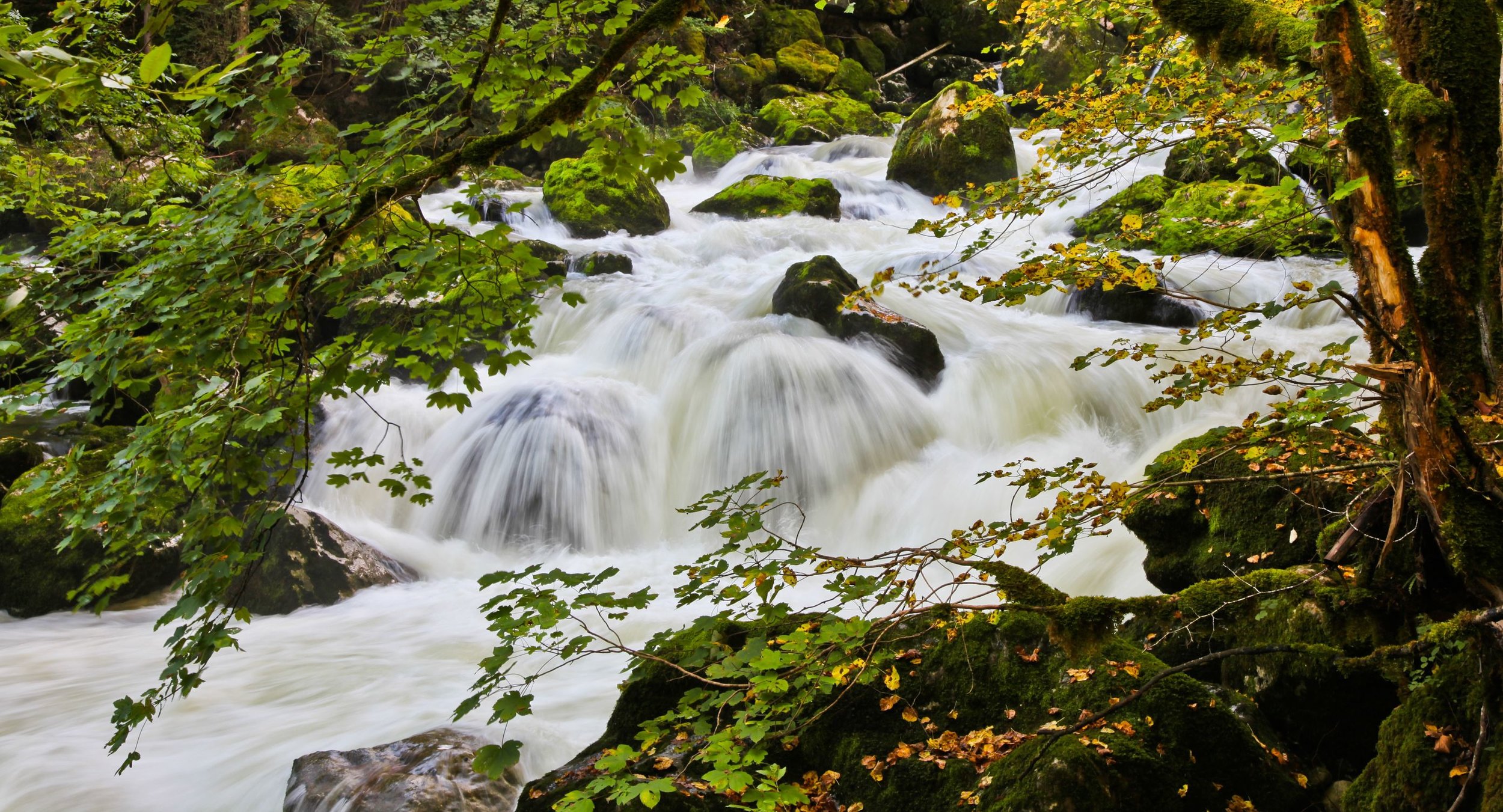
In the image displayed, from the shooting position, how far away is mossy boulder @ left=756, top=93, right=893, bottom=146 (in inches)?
717

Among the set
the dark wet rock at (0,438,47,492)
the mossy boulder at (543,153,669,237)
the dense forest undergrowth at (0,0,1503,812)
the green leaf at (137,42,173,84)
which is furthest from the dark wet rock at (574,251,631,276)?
the green leaf at (137,42,173,84)

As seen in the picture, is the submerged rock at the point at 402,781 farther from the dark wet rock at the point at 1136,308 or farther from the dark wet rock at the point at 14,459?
the dark wet rock at the point at 1136,308

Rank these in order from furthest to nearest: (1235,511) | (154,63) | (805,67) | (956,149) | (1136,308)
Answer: (805,67)
(956,149)
(1136,308)
(1235,511)
(154,63)

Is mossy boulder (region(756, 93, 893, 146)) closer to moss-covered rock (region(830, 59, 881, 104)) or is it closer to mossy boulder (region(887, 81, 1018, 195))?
moss-covered rock (region(830, 59, 881, 104))

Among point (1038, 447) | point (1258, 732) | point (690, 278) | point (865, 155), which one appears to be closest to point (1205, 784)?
point (1258, 732)

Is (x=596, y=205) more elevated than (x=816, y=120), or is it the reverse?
(x=816, y=120)

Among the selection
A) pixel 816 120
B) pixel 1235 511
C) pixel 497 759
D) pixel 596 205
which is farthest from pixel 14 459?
pixel 816 120

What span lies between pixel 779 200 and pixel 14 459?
10.1 metres

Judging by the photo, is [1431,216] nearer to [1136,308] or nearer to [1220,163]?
[1136,308]

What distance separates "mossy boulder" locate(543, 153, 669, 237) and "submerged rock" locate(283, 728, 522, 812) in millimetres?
10447

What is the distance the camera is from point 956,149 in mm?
14133

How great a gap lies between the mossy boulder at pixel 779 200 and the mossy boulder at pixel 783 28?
902 cm

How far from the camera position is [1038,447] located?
7.29 m

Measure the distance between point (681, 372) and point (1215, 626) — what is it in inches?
253
